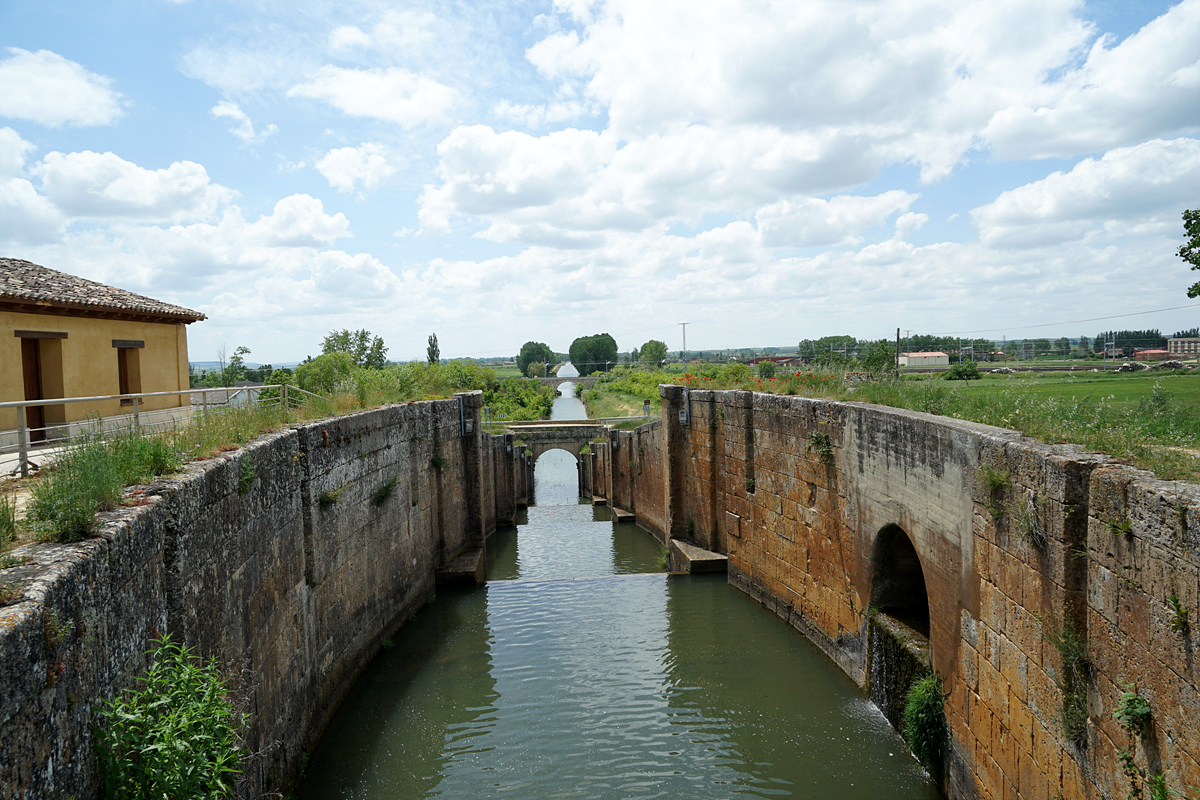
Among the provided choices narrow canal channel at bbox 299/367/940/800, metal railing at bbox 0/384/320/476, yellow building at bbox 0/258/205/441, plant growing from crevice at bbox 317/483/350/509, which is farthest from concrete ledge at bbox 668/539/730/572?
yellow building at bbox 0/258/205/441

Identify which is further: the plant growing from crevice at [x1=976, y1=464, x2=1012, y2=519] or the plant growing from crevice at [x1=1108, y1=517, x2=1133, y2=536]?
the plant growing from crevice at [x1=976, y1=464, x2=1012, y2=519]

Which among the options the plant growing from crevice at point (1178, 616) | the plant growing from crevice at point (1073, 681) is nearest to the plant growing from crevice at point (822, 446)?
the plant growing from crevice at point (1073, 681)

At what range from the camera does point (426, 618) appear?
13.2 meters

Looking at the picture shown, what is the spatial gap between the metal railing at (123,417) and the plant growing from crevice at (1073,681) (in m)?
7.34

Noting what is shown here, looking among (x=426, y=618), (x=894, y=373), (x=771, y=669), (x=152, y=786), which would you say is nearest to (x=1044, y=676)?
(x=771, y=669)

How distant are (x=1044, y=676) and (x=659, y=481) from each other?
14.7m

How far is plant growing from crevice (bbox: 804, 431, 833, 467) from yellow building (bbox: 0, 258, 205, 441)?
9.47 m

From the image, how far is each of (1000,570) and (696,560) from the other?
9.05 m

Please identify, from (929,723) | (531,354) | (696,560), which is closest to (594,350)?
(531,354)

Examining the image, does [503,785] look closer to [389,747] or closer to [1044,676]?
[389,747]

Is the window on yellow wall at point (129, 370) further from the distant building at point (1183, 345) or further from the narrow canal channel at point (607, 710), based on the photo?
the distant building at point (1183, 345)

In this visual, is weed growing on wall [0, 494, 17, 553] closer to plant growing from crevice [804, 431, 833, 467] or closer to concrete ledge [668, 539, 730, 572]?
plant growing from crevice [804, 431, 833, 467]

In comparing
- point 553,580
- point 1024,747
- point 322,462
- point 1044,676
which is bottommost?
point 553,580

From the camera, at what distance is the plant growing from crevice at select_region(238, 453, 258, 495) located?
6.53 m
